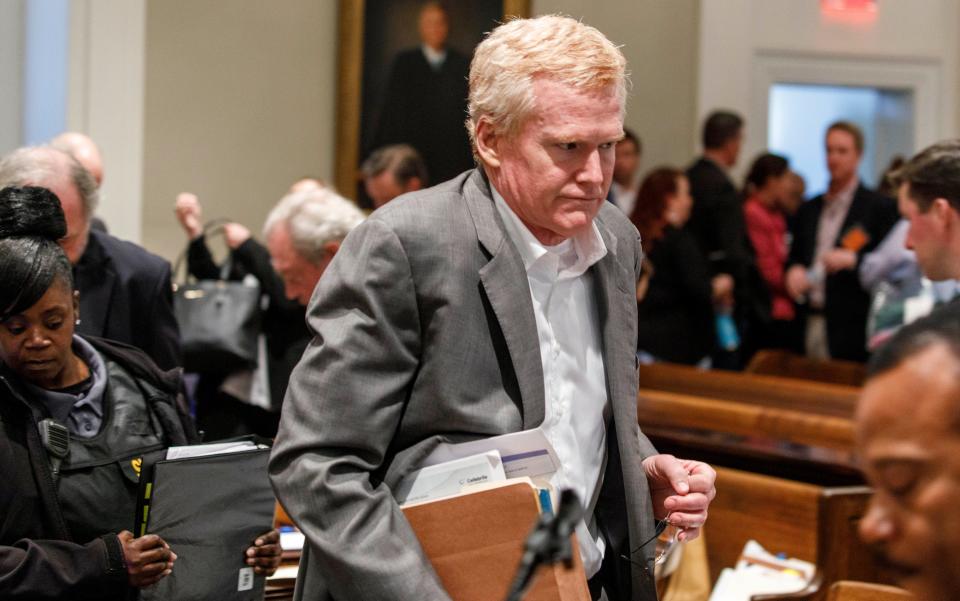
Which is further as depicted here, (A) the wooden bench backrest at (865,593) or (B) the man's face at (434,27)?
(B) the man's face at (434,27)

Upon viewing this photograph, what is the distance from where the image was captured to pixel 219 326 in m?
5.31

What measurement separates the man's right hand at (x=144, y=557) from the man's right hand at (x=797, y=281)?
656cm

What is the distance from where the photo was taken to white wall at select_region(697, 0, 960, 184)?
10609 millimetres

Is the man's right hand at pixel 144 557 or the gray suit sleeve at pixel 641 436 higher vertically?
the gray suit sleeve at pixel 641 436

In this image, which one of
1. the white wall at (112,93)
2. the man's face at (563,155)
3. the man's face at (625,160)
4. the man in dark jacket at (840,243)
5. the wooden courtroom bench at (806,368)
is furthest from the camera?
the man's face at (625,160)

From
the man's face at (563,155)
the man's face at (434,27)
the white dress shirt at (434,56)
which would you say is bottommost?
the man's face at (563,155)

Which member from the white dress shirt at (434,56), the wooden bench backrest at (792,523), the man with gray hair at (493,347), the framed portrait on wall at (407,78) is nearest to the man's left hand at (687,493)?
the man with gray hair at (493,347)

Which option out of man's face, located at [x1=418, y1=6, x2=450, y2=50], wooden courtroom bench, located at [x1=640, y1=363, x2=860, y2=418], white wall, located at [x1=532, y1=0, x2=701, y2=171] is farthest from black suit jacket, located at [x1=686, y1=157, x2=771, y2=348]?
man's face, located at [x1=418, y1=6, x2=450, y2=50]

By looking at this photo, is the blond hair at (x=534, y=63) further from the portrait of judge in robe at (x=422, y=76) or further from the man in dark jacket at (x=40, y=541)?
the portrait of judge in robe at (x=422, y=76)

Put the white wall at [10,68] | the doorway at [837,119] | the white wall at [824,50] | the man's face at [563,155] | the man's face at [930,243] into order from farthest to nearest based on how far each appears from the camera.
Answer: the doorway at [837,119]
the white wall at [824,50]
the white wall at [10,68]
the man's face at [930,243]
the man's face at [563,155]

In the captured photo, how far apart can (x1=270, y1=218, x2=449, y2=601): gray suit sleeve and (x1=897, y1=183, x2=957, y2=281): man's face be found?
194 cm

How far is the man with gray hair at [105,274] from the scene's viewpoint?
138 inches

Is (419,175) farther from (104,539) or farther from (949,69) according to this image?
(949,69)

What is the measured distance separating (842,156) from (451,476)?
6.64m
